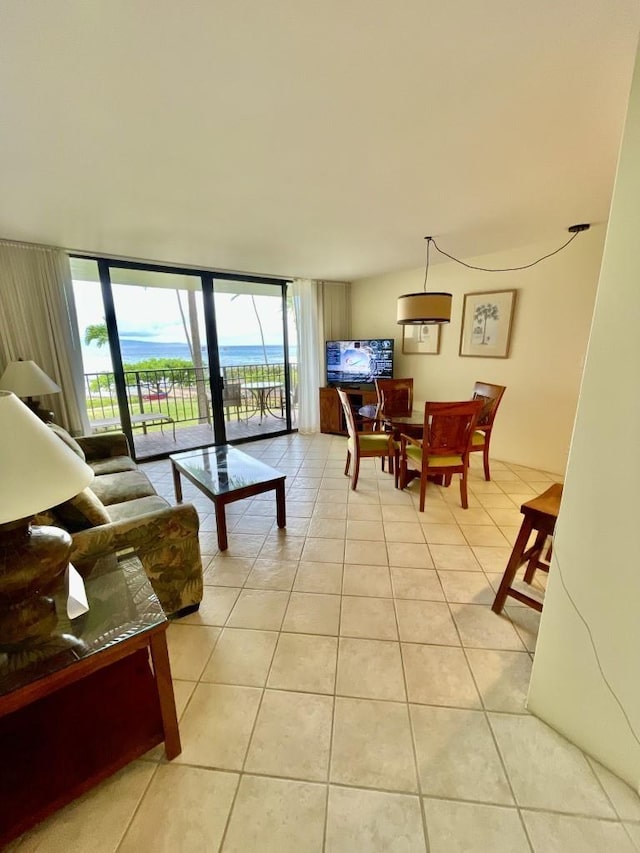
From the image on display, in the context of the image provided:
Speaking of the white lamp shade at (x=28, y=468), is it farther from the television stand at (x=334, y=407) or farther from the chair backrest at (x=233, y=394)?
the chair backrest at (x=233, y=394)

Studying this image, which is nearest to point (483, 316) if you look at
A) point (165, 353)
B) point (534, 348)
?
point (534, 348)

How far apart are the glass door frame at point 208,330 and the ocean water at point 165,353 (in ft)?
0.39

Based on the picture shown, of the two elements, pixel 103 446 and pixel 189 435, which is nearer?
pixel 103 446

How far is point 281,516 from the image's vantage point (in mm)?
2516

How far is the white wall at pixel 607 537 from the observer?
87 centimetres

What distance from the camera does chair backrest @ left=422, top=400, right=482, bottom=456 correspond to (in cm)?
255

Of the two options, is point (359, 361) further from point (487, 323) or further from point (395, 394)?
point (487, 323)

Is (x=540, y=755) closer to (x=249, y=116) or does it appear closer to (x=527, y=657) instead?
(x=527, y=657)

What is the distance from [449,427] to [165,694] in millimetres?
2322

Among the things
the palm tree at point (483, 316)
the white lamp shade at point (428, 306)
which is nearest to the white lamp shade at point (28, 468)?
the white lamp shade at point (428, 306)

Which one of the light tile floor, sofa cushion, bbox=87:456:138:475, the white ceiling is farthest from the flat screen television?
sofa cushion, bbox=87:456:138:475

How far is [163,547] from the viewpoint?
157 centimetres

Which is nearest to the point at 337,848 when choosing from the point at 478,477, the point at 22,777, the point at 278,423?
the point at 22,777

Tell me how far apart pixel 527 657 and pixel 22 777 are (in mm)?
1791
